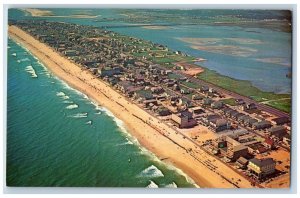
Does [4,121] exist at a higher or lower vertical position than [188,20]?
lower

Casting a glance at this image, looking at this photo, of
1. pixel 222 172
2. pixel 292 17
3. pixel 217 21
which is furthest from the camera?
pixel 217 21

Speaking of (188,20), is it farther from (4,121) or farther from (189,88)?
(4,121)

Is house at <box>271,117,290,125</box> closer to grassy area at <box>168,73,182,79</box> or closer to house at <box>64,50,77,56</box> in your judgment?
grassy area at <box>168,73,182,79</box>

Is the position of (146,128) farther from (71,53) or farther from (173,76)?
(71,53)

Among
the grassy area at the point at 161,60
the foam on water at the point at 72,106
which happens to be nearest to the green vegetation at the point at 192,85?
the grassy area at the point at 161,60

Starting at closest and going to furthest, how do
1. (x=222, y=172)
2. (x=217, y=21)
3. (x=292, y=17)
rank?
1. (x=222, y=172)
2. (x=292, y=17)
3. (x=217, y=21)

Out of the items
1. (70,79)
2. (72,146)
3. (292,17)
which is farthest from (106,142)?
(292,17)
